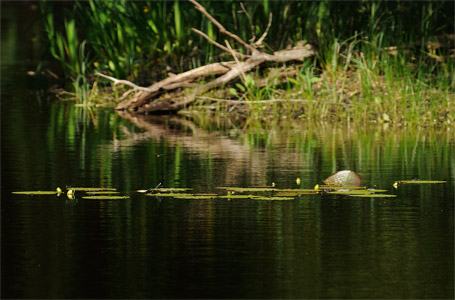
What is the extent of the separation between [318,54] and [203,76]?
5.83 ft

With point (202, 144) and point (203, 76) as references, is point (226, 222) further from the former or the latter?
point (203, 76)

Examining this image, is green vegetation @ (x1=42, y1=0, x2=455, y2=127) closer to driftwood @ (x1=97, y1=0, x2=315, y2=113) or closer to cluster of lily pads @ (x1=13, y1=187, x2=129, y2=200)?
driftwood @ (x1=97, y1=0, x2=315, y2=113)

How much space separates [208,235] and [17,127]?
8522 millimetres

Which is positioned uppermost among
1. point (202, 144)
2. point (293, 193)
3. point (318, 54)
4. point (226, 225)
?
point (318, 54)

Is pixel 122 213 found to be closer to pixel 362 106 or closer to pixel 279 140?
pixel 279 140

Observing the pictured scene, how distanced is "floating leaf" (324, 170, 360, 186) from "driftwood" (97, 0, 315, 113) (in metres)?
6.84

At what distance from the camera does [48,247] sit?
762cm

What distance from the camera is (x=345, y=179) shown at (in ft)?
34.4

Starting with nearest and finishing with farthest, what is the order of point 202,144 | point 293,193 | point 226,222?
point 226,222, point 293,193, point 202,144

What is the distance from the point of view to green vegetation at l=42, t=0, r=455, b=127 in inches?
646

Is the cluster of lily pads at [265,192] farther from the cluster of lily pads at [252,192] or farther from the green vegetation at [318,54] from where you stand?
the green vegetation at [318,54]

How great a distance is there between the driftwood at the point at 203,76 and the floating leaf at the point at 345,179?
6840 mm

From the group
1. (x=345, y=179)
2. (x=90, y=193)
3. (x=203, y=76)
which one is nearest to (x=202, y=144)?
(x=345, y=179)

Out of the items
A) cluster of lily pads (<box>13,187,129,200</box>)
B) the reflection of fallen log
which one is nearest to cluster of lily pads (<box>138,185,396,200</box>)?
cluster of lily pads (<box>13,187,129,200</box>)
